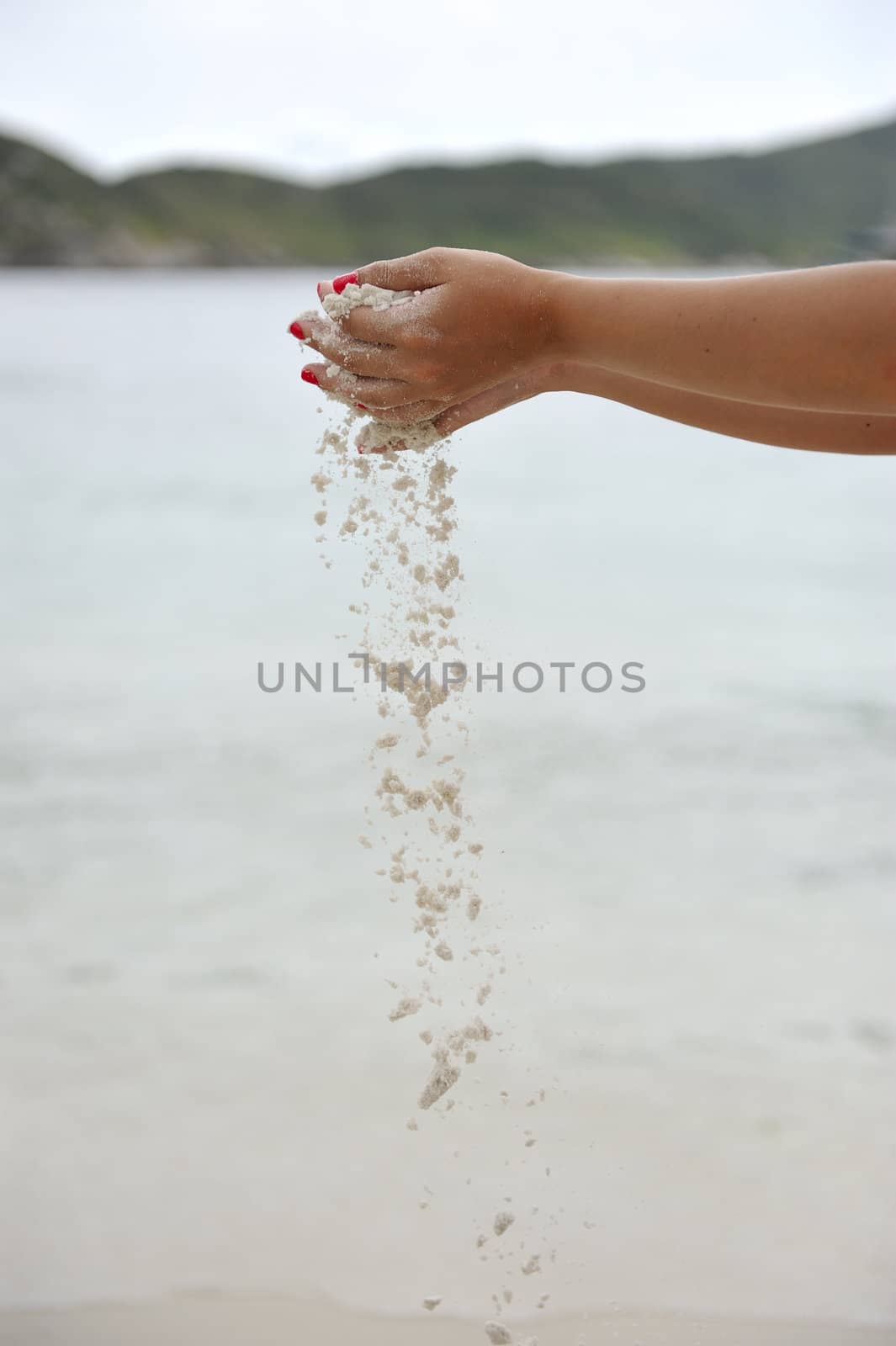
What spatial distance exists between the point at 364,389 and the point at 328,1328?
1.01 meters

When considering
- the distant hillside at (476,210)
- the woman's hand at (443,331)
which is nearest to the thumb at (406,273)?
the woman's hand at (443,331)

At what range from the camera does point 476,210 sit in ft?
134

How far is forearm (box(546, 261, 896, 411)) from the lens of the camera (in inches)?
31.8

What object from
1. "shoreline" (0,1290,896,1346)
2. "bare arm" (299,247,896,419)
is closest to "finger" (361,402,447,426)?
"bare arm" (299,247,896,419)

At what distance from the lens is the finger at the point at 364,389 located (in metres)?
0.97

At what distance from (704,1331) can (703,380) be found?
1.02m

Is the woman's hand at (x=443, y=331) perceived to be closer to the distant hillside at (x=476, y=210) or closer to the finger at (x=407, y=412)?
the finger at (x=407, y=412)

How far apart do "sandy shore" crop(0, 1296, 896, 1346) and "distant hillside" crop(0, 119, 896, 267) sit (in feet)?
106

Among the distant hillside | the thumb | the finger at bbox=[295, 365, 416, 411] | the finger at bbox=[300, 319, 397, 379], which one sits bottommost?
the finger at bbox=[295, 365, 416, 411]

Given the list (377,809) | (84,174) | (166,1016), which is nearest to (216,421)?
(377,809)

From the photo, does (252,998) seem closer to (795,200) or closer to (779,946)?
(779,946)

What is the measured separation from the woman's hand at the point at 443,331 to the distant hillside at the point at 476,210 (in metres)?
32.4

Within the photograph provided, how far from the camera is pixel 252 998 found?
2.07 metres

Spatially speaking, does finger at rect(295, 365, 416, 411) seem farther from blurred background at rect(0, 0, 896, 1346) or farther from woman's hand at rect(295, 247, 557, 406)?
blurred background at rect(0, 0, 896, 1346)
